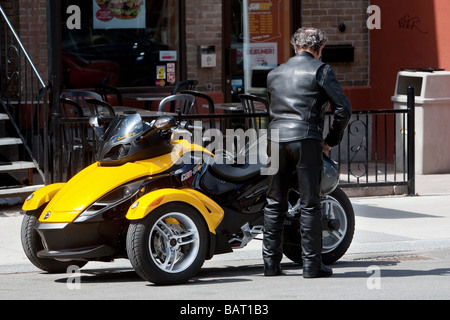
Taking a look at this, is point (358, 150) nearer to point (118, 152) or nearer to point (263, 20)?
point (263, 20)

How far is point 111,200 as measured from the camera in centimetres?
737

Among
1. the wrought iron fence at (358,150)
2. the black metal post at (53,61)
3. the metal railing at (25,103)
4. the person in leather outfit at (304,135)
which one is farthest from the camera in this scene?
the metal railing at (25,103)

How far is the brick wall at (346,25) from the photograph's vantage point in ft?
50.0

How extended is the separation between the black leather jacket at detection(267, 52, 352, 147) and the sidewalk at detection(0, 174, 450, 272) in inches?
67.8

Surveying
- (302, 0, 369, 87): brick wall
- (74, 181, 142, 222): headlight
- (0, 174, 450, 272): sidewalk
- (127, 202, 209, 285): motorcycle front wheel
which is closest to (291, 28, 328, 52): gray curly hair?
(127, 202, 209, 285): motorcycle front wheel

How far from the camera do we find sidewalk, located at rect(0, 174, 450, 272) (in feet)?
29.2

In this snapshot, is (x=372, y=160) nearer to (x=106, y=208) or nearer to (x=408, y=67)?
(x=408, y=67)

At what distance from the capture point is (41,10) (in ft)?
43.6

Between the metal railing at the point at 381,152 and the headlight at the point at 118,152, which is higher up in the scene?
the headlight at the point at 118,152

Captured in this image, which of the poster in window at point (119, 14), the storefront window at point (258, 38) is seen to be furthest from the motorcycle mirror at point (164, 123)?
Answer: the storefront window at point (258, 38)

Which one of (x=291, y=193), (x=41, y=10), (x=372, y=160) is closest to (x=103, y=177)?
(x=291, y=193)

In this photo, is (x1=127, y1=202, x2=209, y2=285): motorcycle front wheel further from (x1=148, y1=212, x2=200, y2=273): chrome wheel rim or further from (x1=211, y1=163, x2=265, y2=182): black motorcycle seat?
(x1=211, y1=163, x2=265, y2=182): black motorcycle seat

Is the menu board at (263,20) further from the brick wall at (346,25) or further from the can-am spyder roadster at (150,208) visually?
the can-am spyder roadster at (150,208)

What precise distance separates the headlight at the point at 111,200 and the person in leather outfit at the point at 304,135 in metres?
0.98
